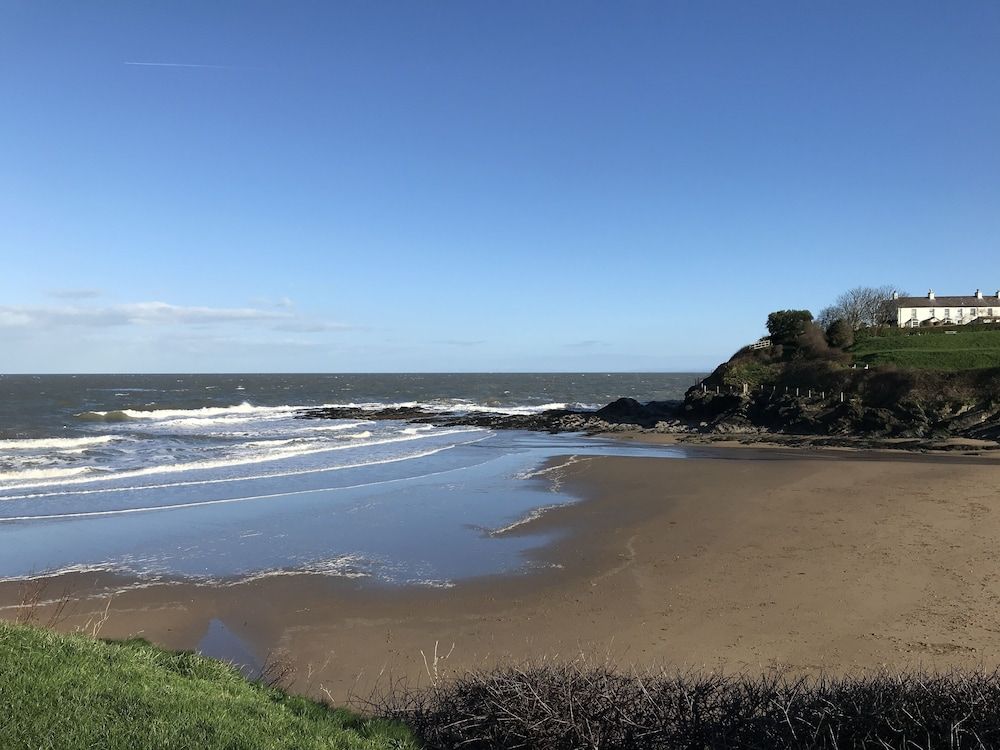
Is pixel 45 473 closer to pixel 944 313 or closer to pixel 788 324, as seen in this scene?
pixel 788 324

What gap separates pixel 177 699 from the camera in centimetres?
479

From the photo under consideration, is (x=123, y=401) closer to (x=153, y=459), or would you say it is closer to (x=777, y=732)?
(x=153, y=459)

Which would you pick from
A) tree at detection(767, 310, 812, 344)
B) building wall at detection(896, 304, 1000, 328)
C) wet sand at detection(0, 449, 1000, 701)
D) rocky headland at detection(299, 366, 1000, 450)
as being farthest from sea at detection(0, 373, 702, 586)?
building wall at detection(896, 304, 1000, 328)

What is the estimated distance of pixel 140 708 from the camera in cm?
451

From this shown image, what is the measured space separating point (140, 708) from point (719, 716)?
12.8ft

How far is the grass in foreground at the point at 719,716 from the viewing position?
400 centimetres

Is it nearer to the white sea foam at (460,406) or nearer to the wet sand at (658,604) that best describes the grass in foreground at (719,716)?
the wet sand at (658,604)

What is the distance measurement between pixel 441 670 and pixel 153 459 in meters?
23.8

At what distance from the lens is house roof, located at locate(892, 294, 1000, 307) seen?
70.8 metres

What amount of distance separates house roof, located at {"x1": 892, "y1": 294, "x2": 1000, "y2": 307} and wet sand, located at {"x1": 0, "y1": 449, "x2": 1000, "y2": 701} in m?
64.4

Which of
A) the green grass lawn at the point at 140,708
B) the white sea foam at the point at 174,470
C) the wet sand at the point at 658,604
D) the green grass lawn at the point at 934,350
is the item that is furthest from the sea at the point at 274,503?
the green grass lawn at the point at 934,350

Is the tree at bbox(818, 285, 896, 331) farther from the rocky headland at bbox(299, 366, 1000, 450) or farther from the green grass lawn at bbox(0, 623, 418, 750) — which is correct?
the green grass lawn at bbox(0, 623, 418, 750)

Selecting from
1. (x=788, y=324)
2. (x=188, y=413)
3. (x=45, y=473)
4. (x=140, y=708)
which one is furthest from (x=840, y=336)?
(x=188, y=413)

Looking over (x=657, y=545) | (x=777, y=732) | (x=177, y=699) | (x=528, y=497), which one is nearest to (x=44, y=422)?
(x=528, y=497)
